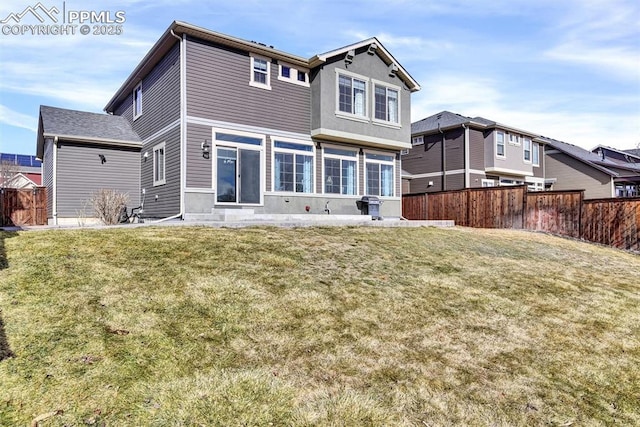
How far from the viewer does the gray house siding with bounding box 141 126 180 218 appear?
500 inches

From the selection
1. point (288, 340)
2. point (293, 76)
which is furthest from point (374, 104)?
point (288, 340)

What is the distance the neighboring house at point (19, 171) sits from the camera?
4156cm

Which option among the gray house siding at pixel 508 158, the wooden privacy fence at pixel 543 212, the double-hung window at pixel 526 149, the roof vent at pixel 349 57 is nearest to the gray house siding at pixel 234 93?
the roof vent at pixel 349 57

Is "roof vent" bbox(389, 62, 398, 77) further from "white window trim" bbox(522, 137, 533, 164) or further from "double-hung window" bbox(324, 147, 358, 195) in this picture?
"white window trim" bbox(522, 137, 533, 164)

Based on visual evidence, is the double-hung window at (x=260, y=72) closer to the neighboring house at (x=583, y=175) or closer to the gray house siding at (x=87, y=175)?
the gray house siding at (x=87, y=175)

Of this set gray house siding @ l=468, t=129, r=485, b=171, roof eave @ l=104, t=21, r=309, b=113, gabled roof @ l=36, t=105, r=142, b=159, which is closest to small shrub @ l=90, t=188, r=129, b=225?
gabled roof @ l=36, t=105, r=142, b=159

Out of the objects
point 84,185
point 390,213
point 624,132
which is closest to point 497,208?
point 390,213

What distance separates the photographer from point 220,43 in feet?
42.5

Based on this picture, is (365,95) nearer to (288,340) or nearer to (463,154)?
(463,154)

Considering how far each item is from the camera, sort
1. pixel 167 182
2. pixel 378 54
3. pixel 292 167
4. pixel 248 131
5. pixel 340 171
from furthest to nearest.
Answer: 1. pixel 378 54
2. pixel 340 171
3. pixel 292 167
4. pixel 248 131
5. pixel 167 182

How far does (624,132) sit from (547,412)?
6370cm

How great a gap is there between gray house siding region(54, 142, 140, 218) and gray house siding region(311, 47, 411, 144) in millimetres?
7997

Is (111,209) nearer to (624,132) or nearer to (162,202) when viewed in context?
(162,202)

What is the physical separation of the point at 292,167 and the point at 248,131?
226cm
